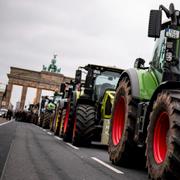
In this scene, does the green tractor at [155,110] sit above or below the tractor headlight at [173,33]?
below

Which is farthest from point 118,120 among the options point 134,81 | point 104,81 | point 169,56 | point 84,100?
point 104,81

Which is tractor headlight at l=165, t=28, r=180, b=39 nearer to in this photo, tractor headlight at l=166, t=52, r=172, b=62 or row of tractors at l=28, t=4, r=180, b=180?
row of tractors at l=28, t=4, r=180, b=180

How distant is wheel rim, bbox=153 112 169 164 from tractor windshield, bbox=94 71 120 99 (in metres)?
7.46

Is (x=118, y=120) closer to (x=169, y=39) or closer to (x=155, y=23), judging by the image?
(x=169, y=39)

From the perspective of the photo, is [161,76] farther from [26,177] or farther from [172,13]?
[26,177]

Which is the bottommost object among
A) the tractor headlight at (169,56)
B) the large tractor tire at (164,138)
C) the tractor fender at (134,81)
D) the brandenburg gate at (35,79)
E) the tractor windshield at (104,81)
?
the large tractor tire at (164,138)

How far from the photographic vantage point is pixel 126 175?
22.2 feet

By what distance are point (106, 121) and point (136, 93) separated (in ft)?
13.9

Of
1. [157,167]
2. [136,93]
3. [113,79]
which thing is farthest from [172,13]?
[113,79]

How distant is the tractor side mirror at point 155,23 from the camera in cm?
642

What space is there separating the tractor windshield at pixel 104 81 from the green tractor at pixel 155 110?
457 cm

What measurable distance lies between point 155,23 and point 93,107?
6.49 m

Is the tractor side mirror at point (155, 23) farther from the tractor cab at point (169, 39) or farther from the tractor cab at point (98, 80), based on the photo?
the tractor cab at point (98, 80)

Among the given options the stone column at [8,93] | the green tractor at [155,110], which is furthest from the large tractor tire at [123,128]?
the stone column at [8,93]
